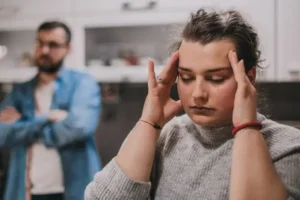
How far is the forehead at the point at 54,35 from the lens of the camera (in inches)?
72.1

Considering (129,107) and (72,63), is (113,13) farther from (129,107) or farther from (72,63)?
(129,107)

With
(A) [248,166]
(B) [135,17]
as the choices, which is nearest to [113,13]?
(B) [135,17]

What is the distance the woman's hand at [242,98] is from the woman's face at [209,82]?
0.02 m

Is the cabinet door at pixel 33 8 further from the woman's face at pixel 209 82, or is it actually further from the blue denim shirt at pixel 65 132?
the woman's face at pixel 209 82

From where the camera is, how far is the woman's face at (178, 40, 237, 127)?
771 mm

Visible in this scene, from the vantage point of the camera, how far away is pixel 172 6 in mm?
1795

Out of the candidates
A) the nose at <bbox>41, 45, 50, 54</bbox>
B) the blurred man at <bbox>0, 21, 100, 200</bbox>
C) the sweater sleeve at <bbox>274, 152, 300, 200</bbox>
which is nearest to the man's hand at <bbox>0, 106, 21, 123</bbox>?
the blurred man at <bbox>0, 21, 100, 200</bbox>

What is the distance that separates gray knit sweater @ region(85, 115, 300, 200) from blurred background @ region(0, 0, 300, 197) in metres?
0.92

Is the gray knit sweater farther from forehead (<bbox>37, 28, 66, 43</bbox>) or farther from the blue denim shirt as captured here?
forehead (<bbox>37, 28, 66, 43</bbox>)

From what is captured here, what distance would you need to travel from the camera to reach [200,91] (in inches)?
30.7

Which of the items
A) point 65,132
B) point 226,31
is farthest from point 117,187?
point 65,132

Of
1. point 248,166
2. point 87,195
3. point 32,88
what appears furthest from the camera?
point 32,88

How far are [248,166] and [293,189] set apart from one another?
10 centimetres

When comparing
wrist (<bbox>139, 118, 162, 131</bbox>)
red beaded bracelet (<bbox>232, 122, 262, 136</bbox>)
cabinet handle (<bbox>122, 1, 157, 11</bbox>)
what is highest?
cabinet handle (<bbox>122, 1, 157, 11</bbox>)
